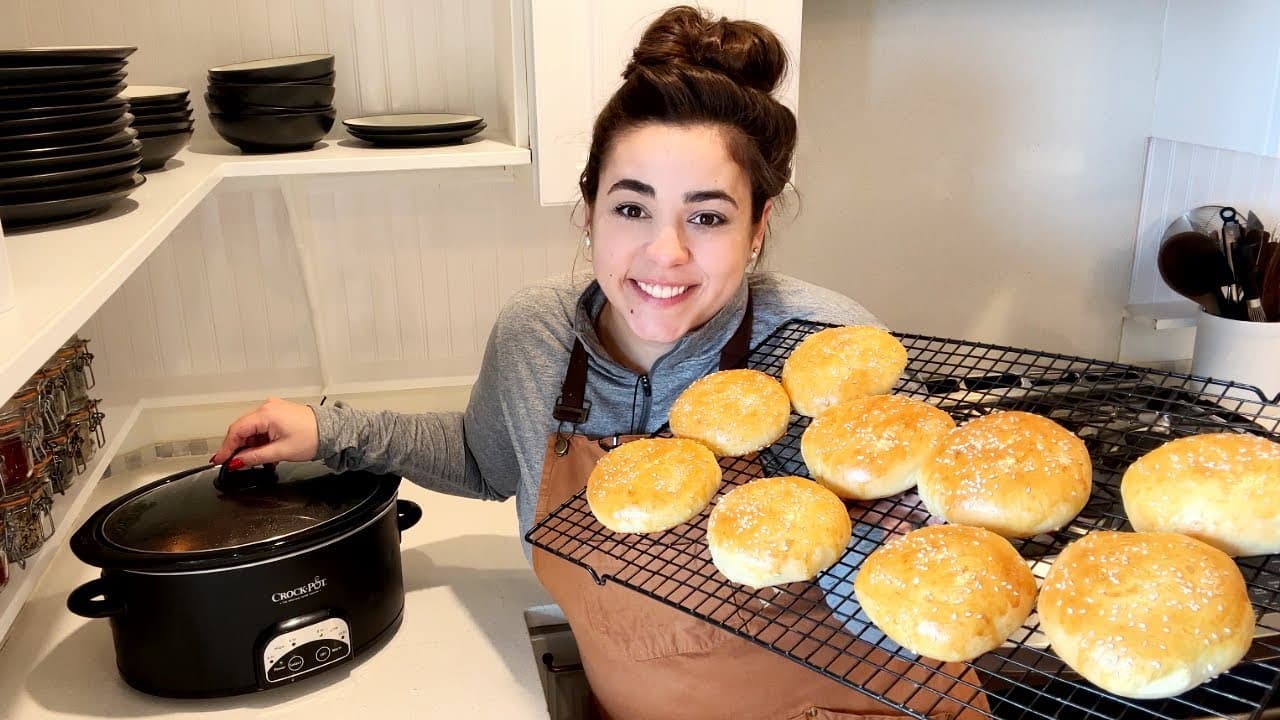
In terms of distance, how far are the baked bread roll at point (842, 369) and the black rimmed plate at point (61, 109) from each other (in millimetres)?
718

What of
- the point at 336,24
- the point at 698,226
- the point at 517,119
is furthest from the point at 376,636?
the point at 336,24

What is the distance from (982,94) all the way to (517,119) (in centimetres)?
100

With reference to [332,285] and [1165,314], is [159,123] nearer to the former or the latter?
[332,285]

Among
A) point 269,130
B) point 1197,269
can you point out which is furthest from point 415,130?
point 1197,269

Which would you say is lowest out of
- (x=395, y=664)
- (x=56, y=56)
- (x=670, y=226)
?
(x=395, y=664)

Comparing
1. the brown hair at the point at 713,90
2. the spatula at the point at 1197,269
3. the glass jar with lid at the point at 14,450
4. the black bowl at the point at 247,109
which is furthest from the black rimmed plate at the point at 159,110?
the spatula at the point at 1197,269

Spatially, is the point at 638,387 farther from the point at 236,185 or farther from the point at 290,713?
the point at 236,185

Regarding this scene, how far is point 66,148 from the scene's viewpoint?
3.15 feet

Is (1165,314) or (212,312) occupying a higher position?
(212,312)

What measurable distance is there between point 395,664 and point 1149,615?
96 cm

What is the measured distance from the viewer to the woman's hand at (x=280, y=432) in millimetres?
1359

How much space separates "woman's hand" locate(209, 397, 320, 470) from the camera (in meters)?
1.36

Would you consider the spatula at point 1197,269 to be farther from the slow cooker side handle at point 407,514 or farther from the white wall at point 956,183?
the slow cooker side handle at point 407,514

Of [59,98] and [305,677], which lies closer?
[59,98]
